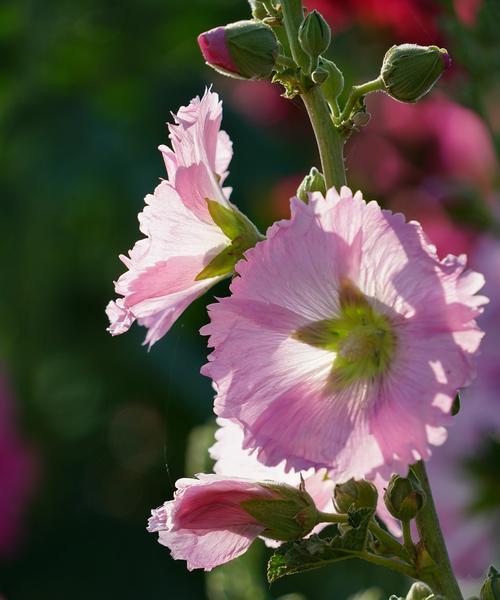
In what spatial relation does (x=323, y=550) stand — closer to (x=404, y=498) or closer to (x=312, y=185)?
(x=404, y=498)

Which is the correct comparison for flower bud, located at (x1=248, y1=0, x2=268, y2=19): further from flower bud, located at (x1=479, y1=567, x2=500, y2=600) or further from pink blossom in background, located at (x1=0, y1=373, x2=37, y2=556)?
pink blossom in background, located at (x1=0, y1=373, x2=37, y2=556)

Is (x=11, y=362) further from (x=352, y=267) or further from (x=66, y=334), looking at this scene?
(x=352, y=267)

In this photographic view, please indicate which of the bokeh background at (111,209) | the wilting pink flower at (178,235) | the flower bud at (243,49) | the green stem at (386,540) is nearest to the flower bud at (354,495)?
the green stem at (386,540)

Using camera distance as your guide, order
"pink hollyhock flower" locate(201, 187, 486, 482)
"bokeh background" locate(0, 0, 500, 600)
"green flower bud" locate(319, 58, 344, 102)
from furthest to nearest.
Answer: "bokeh background" locate(0, 0, 500, 600) < "green flower bud" locate(319, 58, 344, 102) < "pink hollyhock flower" locate(201, 187, 486, 482)

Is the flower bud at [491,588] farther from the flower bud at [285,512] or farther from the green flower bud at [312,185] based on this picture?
the green flower bud at [312,185]

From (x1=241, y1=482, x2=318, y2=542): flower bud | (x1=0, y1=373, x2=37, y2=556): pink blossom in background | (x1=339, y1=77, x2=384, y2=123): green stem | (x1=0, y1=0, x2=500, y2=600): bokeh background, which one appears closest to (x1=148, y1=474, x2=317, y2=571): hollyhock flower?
(x1=241, y1=482, x2=318, y2=542): flower bud
